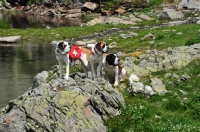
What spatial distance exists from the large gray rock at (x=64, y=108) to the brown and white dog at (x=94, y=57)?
3.35 ft

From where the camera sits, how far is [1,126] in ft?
52.1

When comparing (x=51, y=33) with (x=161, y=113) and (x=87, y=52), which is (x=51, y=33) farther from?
(x=161, y=113)

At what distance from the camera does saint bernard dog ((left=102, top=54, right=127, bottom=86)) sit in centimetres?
1825

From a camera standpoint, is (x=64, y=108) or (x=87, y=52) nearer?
(x=64, y=108)

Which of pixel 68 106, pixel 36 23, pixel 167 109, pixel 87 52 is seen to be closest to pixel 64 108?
pixel 68 106

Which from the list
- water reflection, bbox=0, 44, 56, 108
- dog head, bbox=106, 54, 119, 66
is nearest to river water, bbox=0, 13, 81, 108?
water reflection, bbox=0, 44, 56, 108

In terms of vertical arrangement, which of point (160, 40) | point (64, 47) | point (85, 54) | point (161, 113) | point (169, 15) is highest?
point (64, 47)

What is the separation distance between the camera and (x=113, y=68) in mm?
18688

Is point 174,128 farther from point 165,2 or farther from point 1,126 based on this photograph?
point 165,2

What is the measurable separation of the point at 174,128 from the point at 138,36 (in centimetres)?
3609

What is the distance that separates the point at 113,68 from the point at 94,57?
134 centimetres

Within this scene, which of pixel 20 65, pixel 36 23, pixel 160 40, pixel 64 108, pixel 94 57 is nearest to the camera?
pixel 64 108

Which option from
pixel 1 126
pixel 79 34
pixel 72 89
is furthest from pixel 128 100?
pixel 79 34

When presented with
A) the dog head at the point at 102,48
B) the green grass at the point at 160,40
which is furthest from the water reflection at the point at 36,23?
the dog head at the point at 102,48
